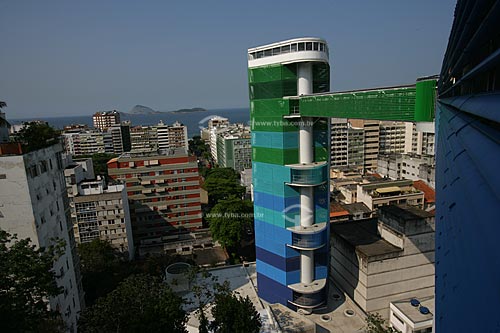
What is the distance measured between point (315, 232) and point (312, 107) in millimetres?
6078

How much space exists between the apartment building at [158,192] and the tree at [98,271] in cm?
669

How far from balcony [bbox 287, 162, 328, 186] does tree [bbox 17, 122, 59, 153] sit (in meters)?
11.2

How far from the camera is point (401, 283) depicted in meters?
16.2

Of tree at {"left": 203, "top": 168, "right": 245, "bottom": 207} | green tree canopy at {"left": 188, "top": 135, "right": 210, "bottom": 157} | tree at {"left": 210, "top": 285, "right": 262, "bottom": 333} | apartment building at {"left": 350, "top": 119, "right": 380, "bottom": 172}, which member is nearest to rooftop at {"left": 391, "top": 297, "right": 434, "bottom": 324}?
tree at {"left": 210, "top": 285, "right": 262, "bottom": 333}

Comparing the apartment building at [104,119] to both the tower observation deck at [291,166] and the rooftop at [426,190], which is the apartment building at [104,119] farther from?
the tower observation deck at [291,166]

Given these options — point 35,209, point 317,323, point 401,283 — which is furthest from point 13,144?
point 401,283

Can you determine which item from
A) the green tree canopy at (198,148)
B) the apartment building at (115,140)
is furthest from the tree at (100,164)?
the green tree canopy at (198,148)

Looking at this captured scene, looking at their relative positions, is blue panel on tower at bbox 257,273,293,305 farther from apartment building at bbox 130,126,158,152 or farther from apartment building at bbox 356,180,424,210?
apartment building at bbox 130,126,158,152

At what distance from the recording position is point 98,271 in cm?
2120

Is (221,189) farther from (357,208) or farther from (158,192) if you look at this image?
(357,208)

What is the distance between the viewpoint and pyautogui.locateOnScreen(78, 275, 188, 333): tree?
32.0 feet

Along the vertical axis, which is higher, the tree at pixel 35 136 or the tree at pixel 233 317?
the tree at pixel 35 136

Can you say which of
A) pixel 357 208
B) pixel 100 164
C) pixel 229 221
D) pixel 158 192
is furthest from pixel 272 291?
pixel 100 164

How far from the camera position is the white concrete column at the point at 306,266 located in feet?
52.1
